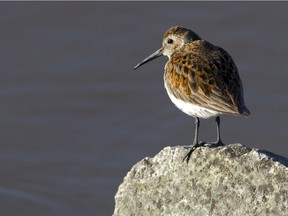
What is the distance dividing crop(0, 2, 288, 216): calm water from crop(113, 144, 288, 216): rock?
326 centimetres

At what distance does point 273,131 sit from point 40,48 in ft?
11.9

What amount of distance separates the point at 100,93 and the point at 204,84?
4318 mm

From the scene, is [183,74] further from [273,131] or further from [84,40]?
[84,40]

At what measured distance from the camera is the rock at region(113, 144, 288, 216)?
620cm

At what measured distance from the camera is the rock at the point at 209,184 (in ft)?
20.4

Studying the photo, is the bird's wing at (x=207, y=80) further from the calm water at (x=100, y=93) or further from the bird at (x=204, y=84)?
the calm water at (x=100, y=93)

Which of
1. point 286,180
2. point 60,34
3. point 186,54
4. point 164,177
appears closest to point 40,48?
point 60,34

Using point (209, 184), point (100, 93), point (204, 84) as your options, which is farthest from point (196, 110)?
point (100, 93)

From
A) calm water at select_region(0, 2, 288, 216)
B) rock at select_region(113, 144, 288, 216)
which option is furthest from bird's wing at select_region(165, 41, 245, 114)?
calm water at select_region(0, 2, 288, 216)

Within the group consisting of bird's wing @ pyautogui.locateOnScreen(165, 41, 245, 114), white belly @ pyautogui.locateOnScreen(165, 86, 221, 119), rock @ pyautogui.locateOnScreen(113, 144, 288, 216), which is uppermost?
bird's wing @ pyautogui.locateOnScreen(165, 41, 245, 114)

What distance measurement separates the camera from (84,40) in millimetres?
12641

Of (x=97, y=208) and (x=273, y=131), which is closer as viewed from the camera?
(x=97, y=208)

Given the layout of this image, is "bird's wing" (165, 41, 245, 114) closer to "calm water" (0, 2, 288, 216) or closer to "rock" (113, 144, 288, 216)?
"rock" (113, 144, 288, 216)

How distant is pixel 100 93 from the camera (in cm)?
1184
